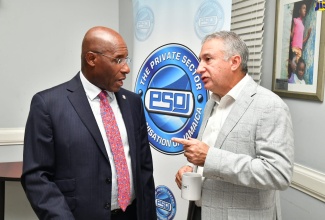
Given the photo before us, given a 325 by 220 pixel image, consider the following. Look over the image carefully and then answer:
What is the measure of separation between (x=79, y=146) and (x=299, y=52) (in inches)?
54.5

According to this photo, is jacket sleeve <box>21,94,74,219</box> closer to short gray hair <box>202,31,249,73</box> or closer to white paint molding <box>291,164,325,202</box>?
short gray hair <box>202,31,249,73</box>

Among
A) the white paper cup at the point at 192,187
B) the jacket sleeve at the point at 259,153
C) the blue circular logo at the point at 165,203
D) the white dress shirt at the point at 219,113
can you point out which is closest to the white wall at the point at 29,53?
the blue circular logo at the point at 165,203

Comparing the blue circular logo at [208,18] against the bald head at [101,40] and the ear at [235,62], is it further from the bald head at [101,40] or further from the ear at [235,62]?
the bald head at [101,40]

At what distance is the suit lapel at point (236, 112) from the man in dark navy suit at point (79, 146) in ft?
1.39

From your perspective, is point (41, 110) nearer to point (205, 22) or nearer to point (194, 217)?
point (194, 217)

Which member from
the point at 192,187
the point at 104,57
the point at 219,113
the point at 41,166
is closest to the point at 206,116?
the point at 219,113

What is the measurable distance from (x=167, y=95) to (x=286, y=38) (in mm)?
852

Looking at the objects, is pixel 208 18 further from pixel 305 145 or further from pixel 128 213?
pixel 128 213

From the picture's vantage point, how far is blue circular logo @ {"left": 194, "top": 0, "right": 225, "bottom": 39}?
2.02m

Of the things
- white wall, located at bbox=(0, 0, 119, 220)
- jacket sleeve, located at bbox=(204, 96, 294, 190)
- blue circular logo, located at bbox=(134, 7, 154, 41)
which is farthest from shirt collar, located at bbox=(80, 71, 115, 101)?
white wall, located at bbox=(0, 0, 119, 220)

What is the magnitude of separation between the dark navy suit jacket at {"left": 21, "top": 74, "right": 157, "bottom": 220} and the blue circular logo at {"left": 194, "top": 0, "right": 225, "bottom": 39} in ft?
3.27

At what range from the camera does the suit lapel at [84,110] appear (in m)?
1.41

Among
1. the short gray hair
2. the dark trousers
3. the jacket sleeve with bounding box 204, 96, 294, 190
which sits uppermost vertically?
the short gray hair

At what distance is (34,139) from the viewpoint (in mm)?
1357
